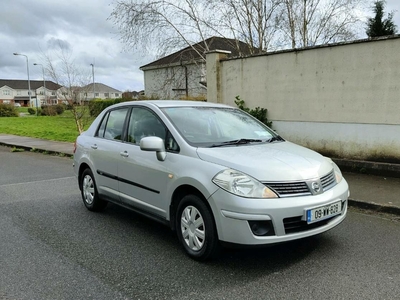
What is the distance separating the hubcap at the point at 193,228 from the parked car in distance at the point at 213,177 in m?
0.01


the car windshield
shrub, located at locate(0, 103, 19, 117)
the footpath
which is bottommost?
the footpath

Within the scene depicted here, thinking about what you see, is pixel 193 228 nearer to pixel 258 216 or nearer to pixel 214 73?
pixel 258 216

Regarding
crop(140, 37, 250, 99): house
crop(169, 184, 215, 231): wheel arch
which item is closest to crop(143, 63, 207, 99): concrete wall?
crop(140, 37, 250, 99): house

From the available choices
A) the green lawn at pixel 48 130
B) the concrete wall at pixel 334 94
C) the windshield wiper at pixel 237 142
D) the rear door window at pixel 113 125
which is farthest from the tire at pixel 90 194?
the green lawn at pixel 48 130

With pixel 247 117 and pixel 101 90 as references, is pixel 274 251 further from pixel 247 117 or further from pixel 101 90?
pixel 101 90

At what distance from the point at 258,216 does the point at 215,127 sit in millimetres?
1565

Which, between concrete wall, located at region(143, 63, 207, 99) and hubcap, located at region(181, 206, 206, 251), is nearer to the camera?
hubcap, located at region(181, 206, 206, 251)

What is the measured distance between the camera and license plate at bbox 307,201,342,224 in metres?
3.42

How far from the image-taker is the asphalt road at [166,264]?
314 cm

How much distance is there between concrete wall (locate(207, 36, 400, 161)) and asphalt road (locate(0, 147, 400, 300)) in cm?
259

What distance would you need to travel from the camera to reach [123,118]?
507cm

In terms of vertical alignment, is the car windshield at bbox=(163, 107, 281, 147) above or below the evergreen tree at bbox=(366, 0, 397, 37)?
below

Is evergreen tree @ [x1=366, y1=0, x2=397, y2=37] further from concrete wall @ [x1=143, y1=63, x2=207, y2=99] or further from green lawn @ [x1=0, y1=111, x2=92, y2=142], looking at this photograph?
green lawn @ [x1=0, y1=111, x2=92, y2=142]

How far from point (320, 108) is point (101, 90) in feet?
317
